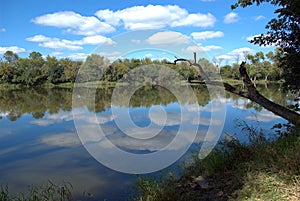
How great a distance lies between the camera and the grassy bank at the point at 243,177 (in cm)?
275

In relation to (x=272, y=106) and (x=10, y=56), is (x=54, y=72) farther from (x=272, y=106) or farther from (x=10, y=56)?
(x=272, y=106)

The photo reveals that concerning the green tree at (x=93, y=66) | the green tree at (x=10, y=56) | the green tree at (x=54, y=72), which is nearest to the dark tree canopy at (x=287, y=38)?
the green tree at (x=93, y=66)

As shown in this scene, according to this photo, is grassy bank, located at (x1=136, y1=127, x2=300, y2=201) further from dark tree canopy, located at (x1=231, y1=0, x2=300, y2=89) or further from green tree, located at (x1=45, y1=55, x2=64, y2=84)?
green tree, located at (x1=45, y1=55, x2=64, y2=84)

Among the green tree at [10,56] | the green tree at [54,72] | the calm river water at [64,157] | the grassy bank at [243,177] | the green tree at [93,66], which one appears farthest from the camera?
the green tree at [10,56]

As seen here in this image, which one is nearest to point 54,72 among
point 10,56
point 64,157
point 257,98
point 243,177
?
point 10,56

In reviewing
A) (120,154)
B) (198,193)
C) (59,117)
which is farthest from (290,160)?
(59,117)

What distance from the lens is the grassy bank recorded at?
2.75 metres

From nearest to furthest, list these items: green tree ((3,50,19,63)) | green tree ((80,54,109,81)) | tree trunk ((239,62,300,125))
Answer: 1. green tree ((80,54,109,81))
2. tree trunk ((239,62,300,125))
3. green tree ((3,50,19,63))

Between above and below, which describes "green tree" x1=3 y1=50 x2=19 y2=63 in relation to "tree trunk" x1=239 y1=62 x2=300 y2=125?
above

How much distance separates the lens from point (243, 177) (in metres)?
3.28

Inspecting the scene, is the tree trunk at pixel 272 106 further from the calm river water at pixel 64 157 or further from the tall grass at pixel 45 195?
the tall grass at pixel 45 195

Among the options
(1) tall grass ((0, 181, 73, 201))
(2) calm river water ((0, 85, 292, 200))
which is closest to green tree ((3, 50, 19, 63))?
(2) calm river water ((0, 85, 292, 200))

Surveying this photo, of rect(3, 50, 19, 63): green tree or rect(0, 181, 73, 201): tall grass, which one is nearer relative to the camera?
rect(0, 181, 73, 201): tall grass

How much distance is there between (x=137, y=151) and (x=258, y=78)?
56749mm
